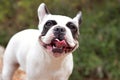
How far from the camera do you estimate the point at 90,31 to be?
169 inches

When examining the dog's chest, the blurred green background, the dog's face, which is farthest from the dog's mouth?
the blurred green background

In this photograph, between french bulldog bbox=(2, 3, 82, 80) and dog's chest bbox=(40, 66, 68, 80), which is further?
dog's chest bbox=(40, 66, 68, 80)

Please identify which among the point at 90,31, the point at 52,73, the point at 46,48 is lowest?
the point at 90,31

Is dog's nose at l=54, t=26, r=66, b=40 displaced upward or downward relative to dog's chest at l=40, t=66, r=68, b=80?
upward

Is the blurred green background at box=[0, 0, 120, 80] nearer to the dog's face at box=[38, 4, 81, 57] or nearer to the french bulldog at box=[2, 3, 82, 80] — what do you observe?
the french bulldog at box=[2, 3, 82, 80]

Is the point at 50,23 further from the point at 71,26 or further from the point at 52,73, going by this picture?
the point at 52,73

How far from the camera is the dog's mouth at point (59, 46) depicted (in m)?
1.83

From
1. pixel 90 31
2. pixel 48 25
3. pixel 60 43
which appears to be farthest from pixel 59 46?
pixel 90 31

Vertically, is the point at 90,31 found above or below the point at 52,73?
below

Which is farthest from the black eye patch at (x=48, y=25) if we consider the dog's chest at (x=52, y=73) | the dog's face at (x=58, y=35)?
the dog's chest at (x=52, y=73)

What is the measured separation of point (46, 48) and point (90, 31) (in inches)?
96.1

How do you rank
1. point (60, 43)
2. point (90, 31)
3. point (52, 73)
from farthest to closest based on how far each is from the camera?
1. point (90, 31)
2. point (52, 73)
3. point (60, 43)

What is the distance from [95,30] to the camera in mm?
4426

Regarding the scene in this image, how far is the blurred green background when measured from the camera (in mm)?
4133
